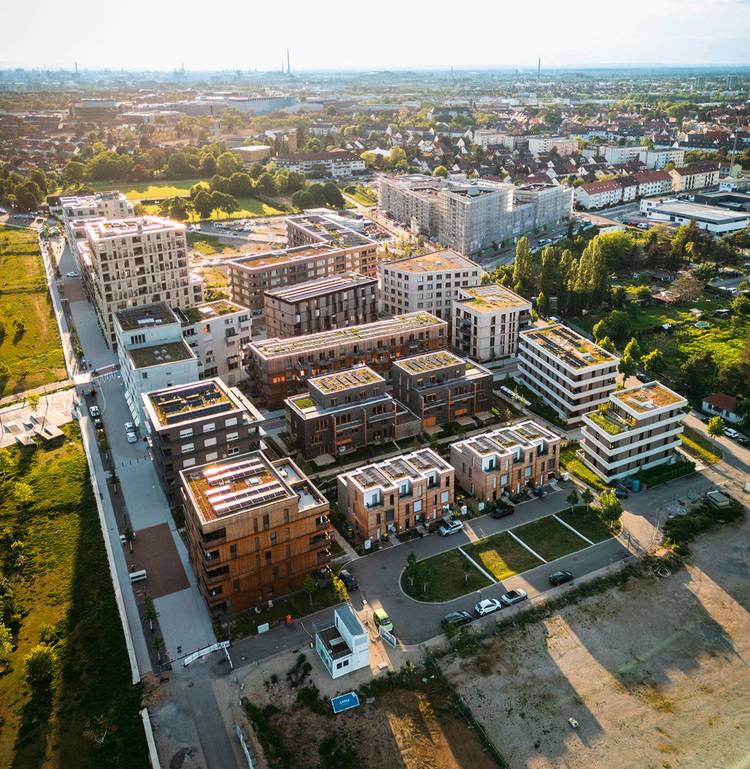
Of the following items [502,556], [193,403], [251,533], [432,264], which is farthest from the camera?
[432,264]

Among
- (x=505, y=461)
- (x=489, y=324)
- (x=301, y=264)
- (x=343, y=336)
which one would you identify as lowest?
(x=505, y=461)

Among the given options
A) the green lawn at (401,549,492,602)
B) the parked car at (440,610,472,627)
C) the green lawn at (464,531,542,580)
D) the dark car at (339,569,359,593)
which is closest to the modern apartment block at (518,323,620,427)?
the green lawn at (464,531,542,580)

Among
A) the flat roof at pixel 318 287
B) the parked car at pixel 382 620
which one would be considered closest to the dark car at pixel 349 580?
the parked car at pixel 382 620

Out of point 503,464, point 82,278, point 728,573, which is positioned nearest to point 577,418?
point 503,464

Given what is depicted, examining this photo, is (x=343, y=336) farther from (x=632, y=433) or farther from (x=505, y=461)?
(x=632, y=433)

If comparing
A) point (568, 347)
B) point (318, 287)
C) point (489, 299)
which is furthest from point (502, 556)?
point (318, 287)

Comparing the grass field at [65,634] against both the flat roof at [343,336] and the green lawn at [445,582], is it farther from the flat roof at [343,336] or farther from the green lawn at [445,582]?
the flat roof at [343,336]

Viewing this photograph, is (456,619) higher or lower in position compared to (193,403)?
lower
